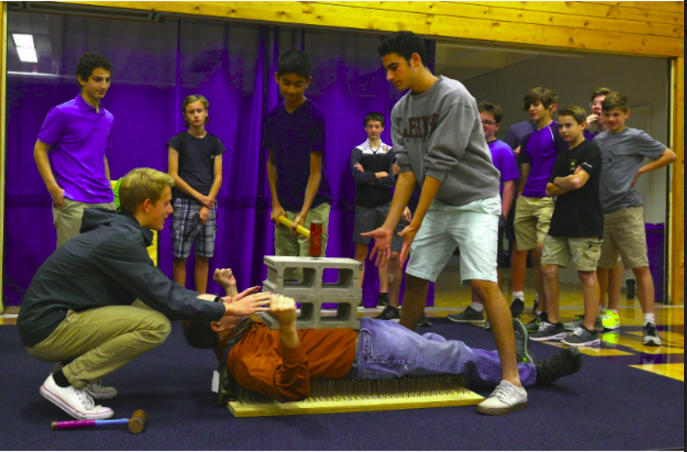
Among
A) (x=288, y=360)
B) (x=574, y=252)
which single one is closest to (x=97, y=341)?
(x=288, y=360)

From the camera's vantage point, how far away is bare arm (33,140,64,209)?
11.3 ft

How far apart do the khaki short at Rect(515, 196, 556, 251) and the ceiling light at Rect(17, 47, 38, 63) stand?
371cm

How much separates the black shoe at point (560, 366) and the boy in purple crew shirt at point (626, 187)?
1.60 meters

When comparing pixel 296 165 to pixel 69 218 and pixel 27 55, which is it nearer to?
pixel 69 218

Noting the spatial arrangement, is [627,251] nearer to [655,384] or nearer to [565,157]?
[565,157]

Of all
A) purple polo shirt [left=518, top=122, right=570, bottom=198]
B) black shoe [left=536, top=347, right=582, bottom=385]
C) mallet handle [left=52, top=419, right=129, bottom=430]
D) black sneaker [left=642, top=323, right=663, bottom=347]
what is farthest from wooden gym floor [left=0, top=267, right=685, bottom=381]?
mallet handle [left=52, top=419, right=129, bottom=430]

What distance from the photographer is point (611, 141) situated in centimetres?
423

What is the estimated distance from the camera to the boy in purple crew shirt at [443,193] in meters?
2.51

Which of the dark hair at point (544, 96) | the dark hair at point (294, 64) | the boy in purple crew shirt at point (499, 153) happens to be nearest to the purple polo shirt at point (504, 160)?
the boy in purple crew shirt at point (499, 153)

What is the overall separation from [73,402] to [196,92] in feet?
10.5

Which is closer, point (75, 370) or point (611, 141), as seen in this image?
point (75, 370)

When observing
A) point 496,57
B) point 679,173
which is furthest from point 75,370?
point 496,57

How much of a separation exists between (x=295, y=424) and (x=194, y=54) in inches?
138

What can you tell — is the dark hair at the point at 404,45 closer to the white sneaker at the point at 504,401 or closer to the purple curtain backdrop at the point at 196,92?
the white sneaker at the point at 504,401
